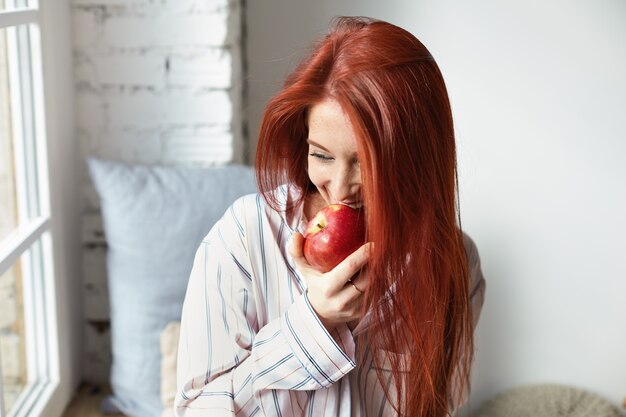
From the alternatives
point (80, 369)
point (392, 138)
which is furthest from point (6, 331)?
point (392, 138)

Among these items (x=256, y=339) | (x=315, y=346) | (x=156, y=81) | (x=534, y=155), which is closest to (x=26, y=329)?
(x=156, y=81)

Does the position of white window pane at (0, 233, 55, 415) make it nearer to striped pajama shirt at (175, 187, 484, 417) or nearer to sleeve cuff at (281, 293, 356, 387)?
striped pajama shirt at (175, 187, 484, 417)

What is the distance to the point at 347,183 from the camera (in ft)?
3.53

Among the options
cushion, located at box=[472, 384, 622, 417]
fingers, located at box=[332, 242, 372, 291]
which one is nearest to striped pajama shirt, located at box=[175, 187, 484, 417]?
fingers, located at box=[332, 242, 372, 291]

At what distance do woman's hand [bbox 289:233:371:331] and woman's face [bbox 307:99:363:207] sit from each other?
0.28 feet

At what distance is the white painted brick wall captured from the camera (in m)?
1.91

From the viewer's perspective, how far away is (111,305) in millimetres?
1968

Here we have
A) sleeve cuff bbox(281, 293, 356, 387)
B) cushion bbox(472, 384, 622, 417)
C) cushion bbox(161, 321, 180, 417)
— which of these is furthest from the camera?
cushion bbox(472, 384, 622, 417)

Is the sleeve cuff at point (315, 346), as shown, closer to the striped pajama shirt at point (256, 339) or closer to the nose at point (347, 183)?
the striped pajama shirt at point (256, 339)

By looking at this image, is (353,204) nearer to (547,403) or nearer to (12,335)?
(12,335)

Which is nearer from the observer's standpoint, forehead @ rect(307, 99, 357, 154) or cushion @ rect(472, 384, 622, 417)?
forehead @ rect(307, 99, 357, 154)

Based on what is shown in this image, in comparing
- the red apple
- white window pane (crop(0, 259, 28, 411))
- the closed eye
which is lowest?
white window pane (crop(0, 259, 28, 411))

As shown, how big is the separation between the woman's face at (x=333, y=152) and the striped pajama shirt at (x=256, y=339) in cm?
→ 17

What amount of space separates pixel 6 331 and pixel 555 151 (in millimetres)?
1346
